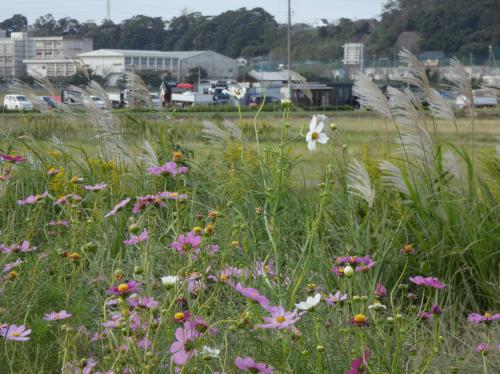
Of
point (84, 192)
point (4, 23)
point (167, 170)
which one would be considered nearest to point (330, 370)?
point (167, 170)

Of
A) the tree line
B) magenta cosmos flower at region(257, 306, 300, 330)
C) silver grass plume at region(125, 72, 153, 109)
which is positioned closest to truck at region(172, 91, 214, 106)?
the tree line

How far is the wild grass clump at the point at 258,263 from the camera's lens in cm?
147

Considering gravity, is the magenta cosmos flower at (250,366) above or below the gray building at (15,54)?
below

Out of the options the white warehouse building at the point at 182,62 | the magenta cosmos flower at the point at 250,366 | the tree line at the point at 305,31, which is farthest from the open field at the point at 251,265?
the tree line at the point at 305,31

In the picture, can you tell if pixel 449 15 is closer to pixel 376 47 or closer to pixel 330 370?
pixel 376 47

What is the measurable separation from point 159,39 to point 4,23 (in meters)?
13.3

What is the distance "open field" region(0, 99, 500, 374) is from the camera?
147 centimetres

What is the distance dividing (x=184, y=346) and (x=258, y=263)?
92 centimetres

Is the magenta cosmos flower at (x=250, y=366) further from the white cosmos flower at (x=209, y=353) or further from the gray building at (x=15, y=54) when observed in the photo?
the gray building at (x=15, y=54)

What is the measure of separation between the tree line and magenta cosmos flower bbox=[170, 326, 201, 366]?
5872 centimetres

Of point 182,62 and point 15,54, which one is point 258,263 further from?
point 182,62

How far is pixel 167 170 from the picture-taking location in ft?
6.88

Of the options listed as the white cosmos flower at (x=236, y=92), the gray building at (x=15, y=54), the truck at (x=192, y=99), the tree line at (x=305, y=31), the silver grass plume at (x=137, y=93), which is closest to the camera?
the white cosmos flower at (x=236, y=92)

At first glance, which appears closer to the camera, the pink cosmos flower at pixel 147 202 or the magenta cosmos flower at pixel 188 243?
the magenta cosmos flower at pixel 188 243
